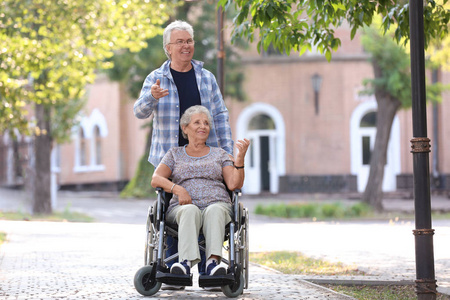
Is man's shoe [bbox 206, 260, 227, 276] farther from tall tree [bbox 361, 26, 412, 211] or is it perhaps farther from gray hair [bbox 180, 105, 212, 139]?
tall tree [bbox 361, 26, 412, 211]

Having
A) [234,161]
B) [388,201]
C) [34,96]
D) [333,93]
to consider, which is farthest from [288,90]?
[234,161]

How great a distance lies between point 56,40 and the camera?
18312 mm

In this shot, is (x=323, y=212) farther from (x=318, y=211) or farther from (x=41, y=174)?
(x=41, y=174)

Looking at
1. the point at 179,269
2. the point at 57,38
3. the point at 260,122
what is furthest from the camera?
the point at 260,122

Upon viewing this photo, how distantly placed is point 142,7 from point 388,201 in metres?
11.6

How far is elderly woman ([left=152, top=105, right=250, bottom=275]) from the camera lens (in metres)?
5.94

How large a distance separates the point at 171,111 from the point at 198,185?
0.64 meters

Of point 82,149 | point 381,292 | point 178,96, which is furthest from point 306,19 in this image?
point 82,149

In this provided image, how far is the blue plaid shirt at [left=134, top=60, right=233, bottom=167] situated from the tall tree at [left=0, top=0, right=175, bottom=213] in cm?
788

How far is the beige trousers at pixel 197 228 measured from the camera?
19.4ft

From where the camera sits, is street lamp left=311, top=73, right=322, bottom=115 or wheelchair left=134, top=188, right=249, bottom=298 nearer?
wheelchair left=134, top=188, right=249, bottom=298

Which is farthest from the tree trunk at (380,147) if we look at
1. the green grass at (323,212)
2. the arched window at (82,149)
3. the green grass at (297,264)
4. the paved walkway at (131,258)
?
the arched window at (82,149)

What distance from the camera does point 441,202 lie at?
26.1 meters

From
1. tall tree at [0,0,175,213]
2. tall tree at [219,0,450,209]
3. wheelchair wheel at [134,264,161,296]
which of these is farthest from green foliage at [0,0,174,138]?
wheelchair wheel at [134,264,161,296]
